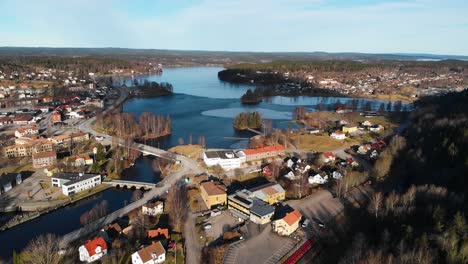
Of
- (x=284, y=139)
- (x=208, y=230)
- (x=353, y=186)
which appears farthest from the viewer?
(x=284, y=139)

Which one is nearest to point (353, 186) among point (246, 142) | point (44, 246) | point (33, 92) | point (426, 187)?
point (426, 187)

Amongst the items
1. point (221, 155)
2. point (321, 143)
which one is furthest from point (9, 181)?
point (321, 143)

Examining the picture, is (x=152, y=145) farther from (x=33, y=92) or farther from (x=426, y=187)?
(x=33, y=92)

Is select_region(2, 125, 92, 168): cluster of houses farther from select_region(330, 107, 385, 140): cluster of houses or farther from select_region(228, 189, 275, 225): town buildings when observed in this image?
select_region(330, 107, 385, 140): cluster of houses

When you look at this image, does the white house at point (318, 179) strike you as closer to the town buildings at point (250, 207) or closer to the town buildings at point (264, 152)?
the town buildings at point (264, 152)

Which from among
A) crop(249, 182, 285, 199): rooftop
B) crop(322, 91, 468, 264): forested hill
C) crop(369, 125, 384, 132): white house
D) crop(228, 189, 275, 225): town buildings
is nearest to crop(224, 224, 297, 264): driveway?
crop(228, 189, 275, 225): town buildings

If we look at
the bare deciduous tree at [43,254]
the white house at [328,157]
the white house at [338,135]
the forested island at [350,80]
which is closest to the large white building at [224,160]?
the white house at [328,157]

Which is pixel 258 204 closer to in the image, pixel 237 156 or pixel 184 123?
pixel 237 156

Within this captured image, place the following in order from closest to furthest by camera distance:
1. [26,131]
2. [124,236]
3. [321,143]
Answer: [124,236] < [321,143] < [26,131]
